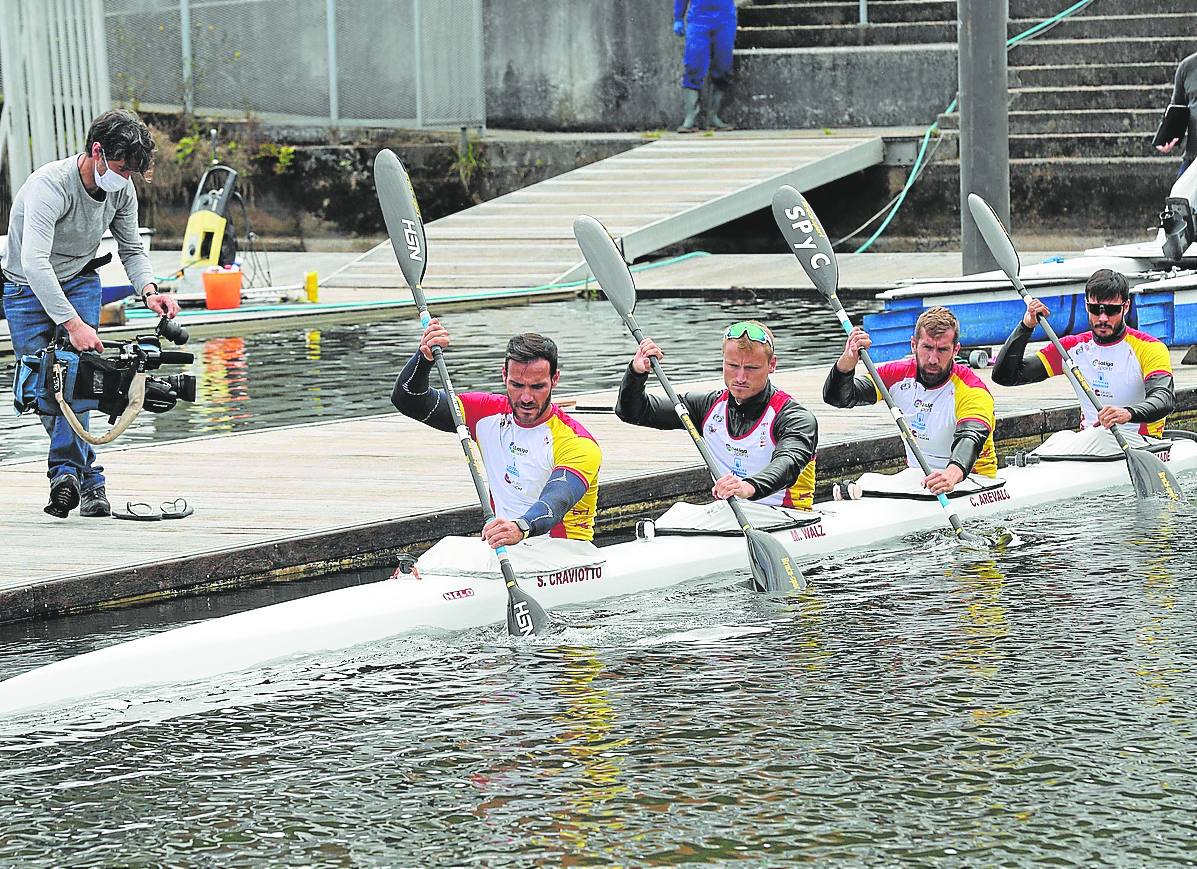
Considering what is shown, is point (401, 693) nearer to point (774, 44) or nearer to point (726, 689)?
point (726, 689)

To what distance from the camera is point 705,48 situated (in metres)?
22.4

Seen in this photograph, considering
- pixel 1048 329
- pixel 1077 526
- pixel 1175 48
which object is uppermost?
pixel 1175 48

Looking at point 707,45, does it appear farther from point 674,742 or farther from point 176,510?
point 674,742

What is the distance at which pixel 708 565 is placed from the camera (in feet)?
24.6

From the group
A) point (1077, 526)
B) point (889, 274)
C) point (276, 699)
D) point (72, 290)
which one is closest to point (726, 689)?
point (276, 699)

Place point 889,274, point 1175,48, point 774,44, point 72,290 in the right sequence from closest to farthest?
point 72,290 < point 889,274 < point 1175,48 < point 774,44

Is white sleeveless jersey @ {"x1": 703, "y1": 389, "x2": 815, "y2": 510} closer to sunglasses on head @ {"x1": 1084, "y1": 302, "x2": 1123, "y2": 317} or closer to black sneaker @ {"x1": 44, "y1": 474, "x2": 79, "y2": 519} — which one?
sunglasses on head @ {"x1": 1084, "y1": 302, "x2": 1123, "y2": 317}

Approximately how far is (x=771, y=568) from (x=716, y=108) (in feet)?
54.7

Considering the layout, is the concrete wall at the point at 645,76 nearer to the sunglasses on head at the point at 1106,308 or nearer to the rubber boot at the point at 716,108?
the rubber boot at the point at 716,108

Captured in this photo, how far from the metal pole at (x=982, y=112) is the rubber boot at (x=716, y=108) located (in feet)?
28.6

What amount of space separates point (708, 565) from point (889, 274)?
12273mm

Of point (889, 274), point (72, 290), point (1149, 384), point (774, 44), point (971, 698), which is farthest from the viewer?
point (774, 44)

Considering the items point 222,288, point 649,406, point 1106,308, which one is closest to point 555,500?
point 649,406

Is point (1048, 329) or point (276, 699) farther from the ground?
point (1048, 329)
